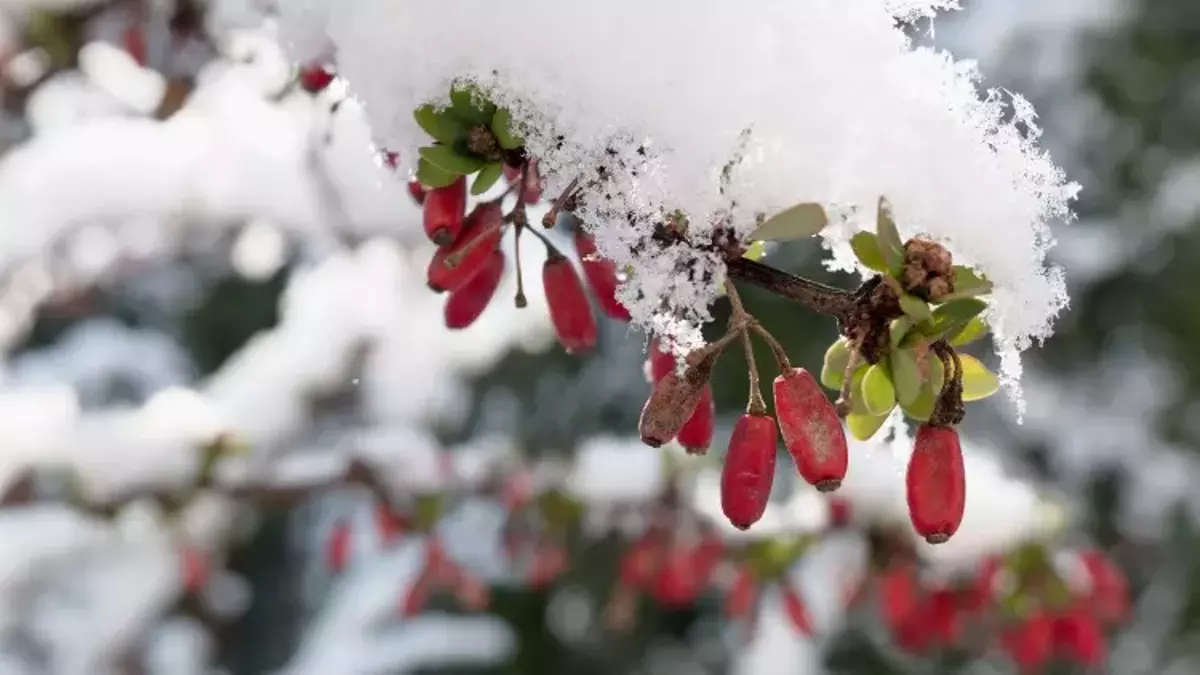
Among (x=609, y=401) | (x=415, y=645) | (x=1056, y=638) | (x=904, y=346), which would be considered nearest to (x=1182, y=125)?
(x=609, y=401)

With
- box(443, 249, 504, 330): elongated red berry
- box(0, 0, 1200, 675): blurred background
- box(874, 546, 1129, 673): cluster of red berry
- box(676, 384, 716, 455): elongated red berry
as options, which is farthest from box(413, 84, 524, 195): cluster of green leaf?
box(874, 546, 1129, 673): cluster of red berry

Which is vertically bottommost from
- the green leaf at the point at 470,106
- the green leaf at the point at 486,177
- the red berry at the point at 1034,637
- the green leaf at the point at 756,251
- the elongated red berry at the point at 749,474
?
the elongated red berry at the point at 749,474

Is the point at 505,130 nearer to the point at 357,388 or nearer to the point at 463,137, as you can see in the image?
the point at 463,137

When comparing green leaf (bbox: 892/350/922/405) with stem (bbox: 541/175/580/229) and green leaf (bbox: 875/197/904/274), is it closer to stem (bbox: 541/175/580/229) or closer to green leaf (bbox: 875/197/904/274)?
green leaf (bbox: 875/197/904/274)

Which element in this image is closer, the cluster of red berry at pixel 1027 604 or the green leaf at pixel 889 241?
the green leaf at pixel 889 241

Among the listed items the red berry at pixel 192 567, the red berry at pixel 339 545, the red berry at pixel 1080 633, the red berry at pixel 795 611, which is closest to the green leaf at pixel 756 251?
the red berry at pixel 795 611

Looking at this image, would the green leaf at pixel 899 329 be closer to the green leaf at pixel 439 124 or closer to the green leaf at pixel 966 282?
the green leaf at pixel 966 282
